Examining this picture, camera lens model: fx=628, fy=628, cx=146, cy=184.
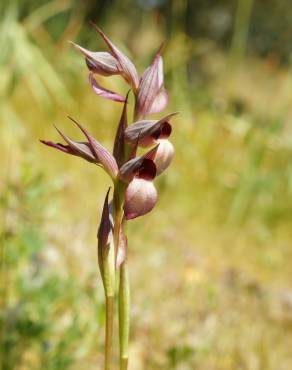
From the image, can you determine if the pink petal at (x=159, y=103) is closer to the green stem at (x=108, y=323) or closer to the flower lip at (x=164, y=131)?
the flower lip at (x=164, y=131)

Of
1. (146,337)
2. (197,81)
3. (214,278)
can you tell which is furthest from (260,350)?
(197,81)

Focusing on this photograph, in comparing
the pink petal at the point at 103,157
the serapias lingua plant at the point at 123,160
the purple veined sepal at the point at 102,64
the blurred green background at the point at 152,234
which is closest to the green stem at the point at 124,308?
the serapias lingua plant at the point at 123,160

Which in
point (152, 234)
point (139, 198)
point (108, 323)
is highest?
point (139, 198)

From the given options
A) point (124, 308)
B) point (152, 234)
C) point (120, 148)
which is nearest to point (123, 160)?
point (120, 148)

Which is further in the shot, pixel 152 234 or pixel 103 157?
pixel 152 234

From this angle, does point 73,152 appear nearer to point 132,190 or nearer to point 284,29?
point 132,190

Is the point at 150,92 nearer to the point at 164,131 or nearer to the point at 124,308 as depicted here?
the point at 164,131
